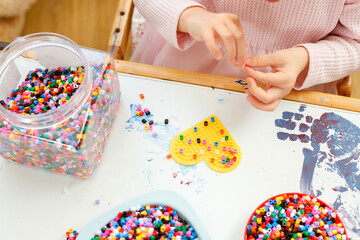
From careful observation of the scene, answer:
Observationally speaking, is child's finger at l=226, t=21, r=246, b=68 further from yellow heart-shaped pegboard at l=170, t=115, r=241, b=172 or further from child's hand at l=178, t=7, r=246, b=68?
yellow heart-shaped pegboard at l=170, t=115, r=241, b=172

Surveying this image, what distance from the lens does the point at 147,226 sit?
0.62 m

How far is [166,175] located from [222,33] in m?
0.28

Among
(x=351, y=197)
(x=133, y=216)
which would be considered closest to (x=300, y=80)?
(x=351, y=197)

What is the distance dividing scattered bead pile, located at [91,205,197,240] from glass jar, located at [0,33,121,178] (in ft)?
0.36

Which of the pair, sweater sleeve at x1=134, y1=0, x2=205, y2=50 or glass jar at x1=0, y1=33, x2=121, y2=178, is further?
sweater sleeve at x1=134, y1=0, x2=205, y2=50

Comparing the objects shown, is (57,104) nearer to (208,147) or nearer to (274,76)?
(208,147)

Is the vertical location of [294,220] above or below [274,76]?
below

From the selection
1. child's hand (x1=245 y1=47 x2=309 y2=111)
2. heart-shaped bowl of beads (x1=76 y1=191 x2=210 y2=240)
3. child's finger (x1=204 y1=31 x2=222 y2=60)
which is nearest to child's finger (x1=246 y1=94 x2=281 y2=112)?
child's hand (x1=245 y1=47 x2=309 y2=111)

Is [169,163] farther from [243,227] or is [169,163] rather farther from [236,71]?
[236,71]

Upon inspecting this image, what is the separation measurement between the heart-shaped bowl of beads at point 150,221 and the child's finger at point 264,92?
0.24 meters

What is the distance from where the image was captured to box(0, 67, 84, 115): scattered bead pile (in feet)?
2.10

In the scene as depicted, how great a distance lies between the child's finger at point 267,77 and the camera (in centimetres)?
70

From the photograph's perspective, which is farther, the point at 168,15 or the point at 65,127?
the point at 168,15

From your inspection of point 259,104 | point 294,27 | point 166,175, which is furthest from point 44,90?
point 294,27
